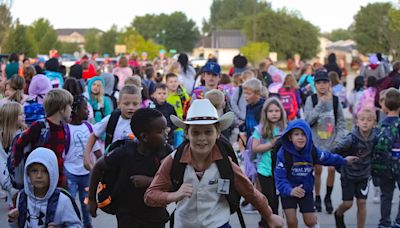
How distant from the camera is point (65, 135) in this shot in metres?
6.46

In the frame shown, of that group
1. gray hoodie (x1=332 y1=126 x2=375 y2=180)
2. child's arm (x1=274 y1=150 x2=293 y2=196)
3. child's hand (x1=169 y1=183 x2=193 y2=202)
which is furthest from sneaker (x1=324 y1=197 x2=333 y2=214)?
child's hand (x1=169 y1=183 x2=193 y2=202)

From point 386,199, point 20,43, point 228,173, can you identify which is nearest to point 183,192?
point 228,173

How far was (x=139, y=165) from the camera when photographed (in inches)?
195

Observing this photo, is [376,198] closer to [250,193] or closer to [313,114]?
[313,114]

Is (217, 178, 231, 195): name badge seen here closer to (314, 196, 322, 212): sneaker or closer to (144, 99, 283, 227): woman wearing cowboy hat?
(144, 99, 283, 227): woman wearing cowboy hat

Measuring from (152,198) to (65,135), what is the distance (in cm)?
251

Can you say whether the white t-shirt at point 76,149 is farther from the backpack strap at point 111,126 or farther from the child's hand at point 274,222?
the child's hand at point 274,222

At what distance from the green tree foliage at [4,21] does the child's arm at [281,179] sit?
3268cm

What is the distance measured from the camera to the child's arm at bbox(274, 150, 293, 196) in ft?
20.9

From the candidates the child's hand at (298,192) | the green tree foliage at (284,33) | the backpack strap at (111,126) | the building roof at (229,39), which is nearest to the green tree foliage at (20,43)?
the backpack strap at (111,126)

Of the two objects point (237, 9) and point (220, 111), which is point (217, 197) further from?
point (237, 9)

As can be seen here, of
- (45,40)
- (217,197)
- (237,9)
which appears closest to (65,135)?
(217,197)

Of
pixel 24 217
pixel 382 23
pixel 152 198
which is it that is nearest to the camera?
pixel 152 198

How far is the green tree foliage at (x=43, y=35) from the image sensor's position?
76938mm
